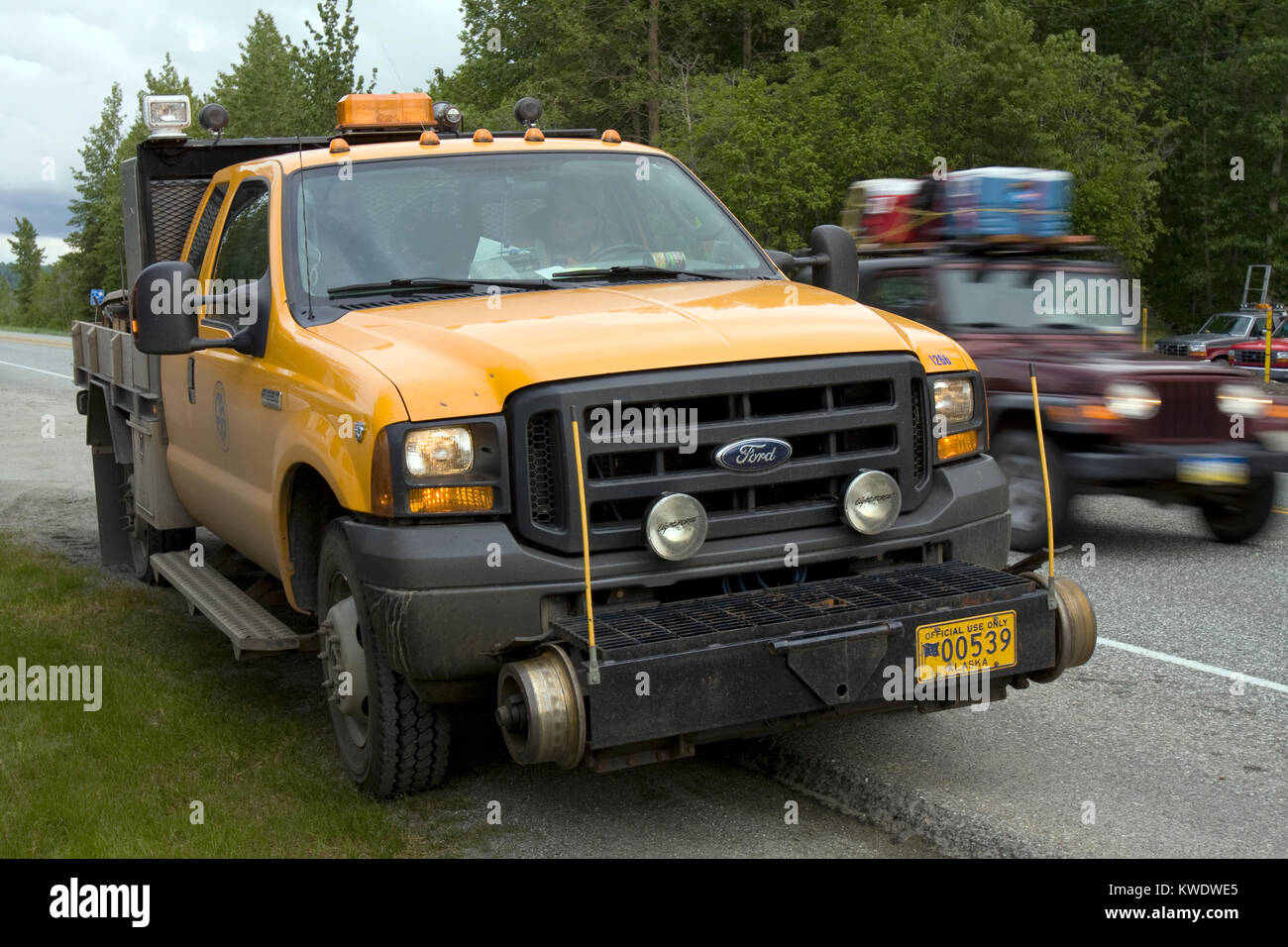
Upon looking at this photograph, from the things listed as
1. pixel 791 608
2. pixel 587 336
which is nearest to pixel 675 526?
pixel 791 608

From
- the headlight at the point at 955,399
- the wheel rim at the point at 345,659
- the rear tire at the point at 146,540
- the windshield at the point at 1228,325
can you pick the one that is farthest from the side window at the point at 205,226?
the windshield at the point at 1228,325

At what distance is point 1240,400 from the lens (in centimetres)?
904

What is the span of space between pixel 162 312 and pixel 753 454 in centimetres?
232

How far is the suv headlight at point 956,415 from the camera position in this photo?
16.7 ft

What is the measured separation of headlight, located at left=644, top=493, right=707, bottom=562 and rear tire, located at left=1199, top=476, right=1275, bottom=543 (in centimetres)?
577

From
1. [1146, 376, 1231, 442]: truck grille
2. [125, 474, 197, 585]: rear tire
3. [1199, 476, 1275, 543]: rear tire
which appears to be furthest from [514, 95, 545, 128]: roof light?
[1199, 476, 1275, 543]: rear tire

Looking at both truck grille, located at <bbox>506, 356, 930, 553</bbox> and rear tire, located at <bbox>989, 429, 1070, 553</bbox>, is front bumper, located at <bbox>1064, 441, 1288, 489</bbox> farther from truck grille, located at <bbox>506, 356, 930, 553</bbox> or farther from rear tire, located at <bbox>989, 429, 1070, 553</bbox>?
truck grille, located at <bbox>506, 356, 930, 553</bbox>

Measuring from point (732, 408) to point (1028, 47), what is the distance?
35590mm

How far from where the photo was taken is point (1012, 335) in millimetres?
9844

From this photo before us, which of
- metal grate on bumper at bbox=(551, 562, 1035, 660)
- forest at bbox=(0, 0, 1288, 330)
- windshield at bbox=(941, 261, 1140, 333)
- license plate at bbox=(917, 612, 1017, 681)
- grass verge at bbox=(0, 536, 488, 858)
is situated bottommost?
grass verge at bbox=(0, 536, 488, 858)

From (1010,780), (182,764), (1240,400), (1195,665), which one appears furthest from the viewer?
(1240,400)

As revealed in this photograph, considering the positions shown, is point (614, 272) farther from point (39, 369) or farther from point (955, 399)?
→ point (39, 369)

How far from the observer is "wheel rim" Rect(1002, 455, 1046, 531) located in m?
9.27

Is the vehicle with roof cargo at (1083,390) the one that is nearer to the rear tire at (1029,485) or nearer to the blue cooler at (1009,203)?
the rear tire at (1029,485)
